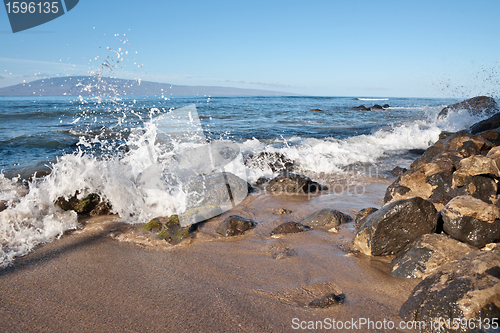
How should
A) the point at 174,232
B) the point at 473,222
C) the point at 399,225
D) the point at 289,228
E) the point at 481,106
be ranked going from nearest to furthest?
1. the point at 473,222
2. the point at 399,225
3. the point at 174,232
4. the point at 289,228
5. the point at 481,106

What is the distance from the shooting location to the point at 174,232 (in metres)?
3.62

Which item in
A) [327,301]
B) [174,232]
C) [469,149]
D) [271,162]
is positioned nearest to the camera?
[327,301]

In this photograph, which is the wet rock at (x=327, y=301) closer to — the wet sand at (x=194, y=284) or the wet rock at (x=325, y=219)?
the wet sand at (x=194, y=284)

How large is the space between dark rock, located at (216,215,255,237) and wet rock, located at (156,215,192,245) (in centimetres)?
40

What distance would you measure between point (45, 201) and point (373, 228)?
4166 millimetres

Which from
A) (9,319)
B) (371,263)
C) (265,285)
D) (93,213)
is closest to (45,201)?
(93,213)

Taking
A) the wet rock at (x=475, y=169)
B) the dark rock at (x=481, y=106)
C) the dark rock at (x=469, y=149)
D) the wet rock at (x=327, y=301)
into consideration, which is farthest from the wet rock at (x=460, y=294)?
the dark rock at (x=481, y=106)

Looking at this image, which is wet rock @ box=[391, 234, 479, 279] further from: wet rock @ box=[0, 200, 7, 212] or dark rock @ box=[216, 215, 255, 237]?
wet rock @ box=[0, 200, 7, 212]

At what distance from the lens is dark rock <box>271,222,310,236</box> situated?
3.70m

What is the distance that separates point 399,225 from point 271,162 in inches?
190

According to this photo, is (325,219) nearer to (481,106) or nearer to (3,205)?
(3,205)

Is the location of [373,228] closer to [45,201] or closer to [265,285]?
[265,285]

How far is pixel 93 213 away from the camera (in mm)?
4328

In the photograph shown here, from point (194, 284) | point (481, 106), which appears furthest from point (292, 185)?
point (481, 106)
